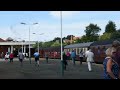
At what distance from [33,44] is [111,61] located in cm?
9944
